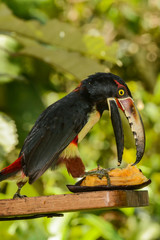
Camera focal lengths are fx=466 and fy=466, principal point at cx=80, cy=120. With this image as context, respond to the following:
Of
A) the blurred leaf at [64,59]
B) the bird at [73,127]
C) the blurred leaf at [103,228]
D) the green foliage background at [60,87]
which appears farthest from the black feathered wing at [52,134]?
the blurred leaf at [64,59]

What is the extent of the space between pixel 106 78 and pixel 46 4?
137cm

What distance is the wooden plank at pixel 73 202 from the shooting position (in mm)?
1088

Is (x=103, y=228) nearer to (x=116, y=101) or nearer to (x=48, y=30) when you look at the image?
(x=116, y=101)

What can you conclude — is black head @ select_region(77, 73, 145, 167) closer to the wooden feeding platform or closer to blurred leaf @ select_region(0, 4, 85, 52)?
the wooden feeding platform

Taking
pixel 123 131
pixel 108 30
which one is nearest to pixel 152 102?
pixel 108 30

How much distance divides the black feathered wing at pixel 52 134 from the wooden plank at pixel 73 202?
0.07 metres

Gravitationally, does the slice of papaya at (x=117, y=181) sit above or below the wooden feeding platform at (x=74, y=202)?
above

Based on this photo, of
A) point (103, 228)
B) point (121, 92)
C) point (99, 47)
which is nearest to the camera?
point (121, 92)

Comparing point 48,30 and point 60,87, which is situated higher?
point 48,30

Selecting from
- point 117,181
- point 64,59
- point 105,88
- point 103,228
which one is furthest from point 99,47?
point 117,181

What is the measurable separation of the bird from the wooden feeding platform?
7 cm

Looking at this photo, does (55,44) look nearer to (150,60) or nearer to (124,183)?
(124,183)

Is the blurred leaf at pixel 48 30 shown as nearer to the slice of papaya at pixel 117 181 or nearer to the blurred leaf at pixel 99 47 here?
the blurred leaf at pixel 99 47

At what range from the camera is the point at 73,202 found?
1.11m
